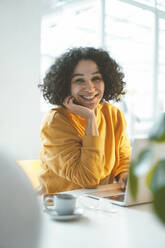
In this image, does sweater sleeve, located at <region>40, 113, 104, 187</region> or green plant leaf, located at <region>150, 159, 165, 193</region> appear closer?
green plant leaf, located at <region>150, 159, 165, 193</region>

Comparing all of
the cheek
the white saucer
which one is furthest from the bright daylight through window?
the white saucer

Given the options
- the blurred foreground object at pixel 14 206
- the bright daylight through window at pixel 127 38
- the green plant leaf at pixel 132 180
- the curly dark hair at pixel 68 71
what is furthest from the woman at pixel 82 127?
the bright daylight through window at pixel 127 38

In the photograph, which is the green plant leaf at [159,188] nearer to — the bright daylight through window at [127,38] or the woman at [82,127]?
the woman at [82,127]

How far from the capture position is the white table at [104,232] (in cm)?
83

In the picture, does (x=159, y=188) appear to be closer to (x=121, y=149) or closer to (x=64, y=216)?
(x=64, y=216)

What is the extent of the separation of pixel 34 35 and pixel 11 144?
1.09 meters

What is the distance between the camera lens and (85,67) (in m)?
1.94

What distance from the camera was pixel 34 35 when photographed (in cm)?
336

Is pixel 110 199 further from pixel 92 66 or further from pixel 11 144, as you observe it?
pixel 11 144

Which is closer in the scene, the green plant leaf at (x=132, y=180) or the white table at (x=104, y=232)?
the green plant leaf at (x=132, y=180)

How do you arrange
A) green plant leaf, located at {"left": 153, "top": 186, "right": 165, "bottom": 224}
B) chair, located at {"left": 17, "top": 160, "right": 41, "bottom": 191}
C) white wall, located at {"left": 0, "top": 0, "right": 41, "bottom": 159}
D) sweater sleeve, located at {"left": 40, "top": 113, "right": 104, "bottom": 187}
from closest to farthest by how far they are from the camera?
green plant leaf, located at {"left": 153, "top": 186, "right": 165, "bottom": 224}, sweater sleeve, located at {"left": 40, "top": 113, "right": 104, "bottom": 187}, chair, located at {"left": 17, "top": 160, "right": 41, "bottom": 191}, white wall, located at {"left": 0, "top": 0, "right": 41, "bottom": 159}

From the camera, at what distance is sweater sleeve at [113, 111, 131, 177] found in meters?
1.87

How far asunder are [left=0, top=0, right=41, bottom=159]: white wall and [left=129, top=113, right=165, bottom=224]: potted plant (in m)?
2.81

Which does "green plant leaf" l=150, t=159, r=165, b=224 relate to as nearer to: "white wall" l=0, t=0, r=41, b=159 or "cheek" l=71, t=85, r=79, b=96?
"cheek" l=71, t=85, r=79, b=96
